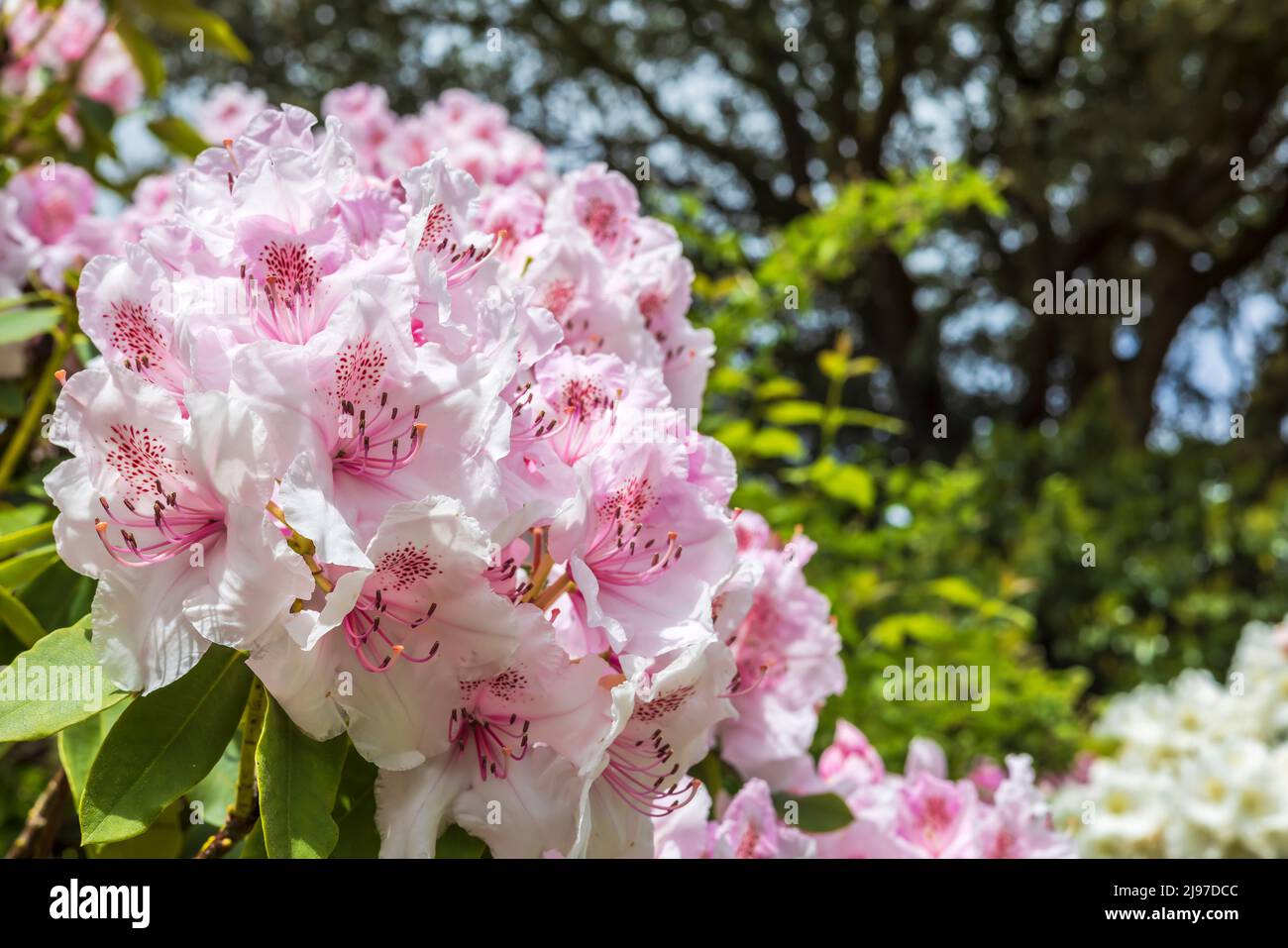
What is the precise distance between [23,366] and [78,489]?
2.17ft

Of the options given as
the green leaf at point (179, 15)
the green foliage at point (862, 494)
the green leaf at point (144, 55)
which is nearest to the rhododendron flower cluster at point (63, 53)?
the green leaf at point (144, 55)

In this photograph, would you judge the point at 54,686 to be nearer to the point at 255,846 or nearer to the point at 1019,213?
the point at 255,846

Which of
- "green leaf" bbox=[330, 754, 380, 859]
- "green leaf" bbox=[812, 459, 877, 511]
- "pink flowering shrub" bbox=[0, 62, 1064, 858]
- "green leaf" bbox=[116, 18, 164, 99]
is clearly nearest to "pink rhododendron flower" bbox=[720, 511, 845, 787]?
"pink flowering shrub" bbox=[0, 62, 1064, 858]

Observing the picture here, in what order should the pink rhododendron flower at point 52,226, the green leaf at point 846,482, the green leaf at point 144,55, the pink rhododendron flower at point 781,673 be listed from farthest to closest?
the green leaf at point 846,482, the green leaf at point 144,55, the pink rhododendron flower at point 52,226, the pink rhododendron flower at point 781,673

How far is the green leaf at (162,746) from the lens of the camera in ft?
2.16

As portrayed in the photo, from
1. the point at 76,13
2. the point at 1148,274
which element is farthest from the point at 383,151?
the point at 1148,274

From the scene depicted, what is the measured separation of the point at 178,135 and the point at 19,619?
0.99 meters

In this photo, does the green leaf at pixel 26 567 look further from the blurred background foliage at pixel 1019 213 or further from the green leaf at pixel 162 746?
the blurred background foliage at pixel 1019 213

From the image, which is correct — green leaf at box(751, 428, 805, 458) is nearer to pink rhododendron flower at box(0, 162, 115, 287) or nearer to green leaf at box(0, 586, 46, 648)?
pink rhododendron flower at box(0, 162, 115, 287)

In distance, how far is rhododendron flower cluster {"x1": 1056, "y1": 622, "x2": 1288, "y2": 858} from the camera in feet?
6.75

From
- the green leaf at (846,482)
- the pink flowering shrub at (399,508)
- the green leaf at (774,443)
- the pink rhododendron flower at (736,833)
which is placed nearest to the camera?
the pink flowering shrub at (399,508)

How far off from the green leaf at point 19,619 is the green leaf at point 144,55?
1184mm

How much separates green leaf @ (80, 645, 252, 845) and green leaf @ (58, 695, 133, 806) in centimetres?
9
